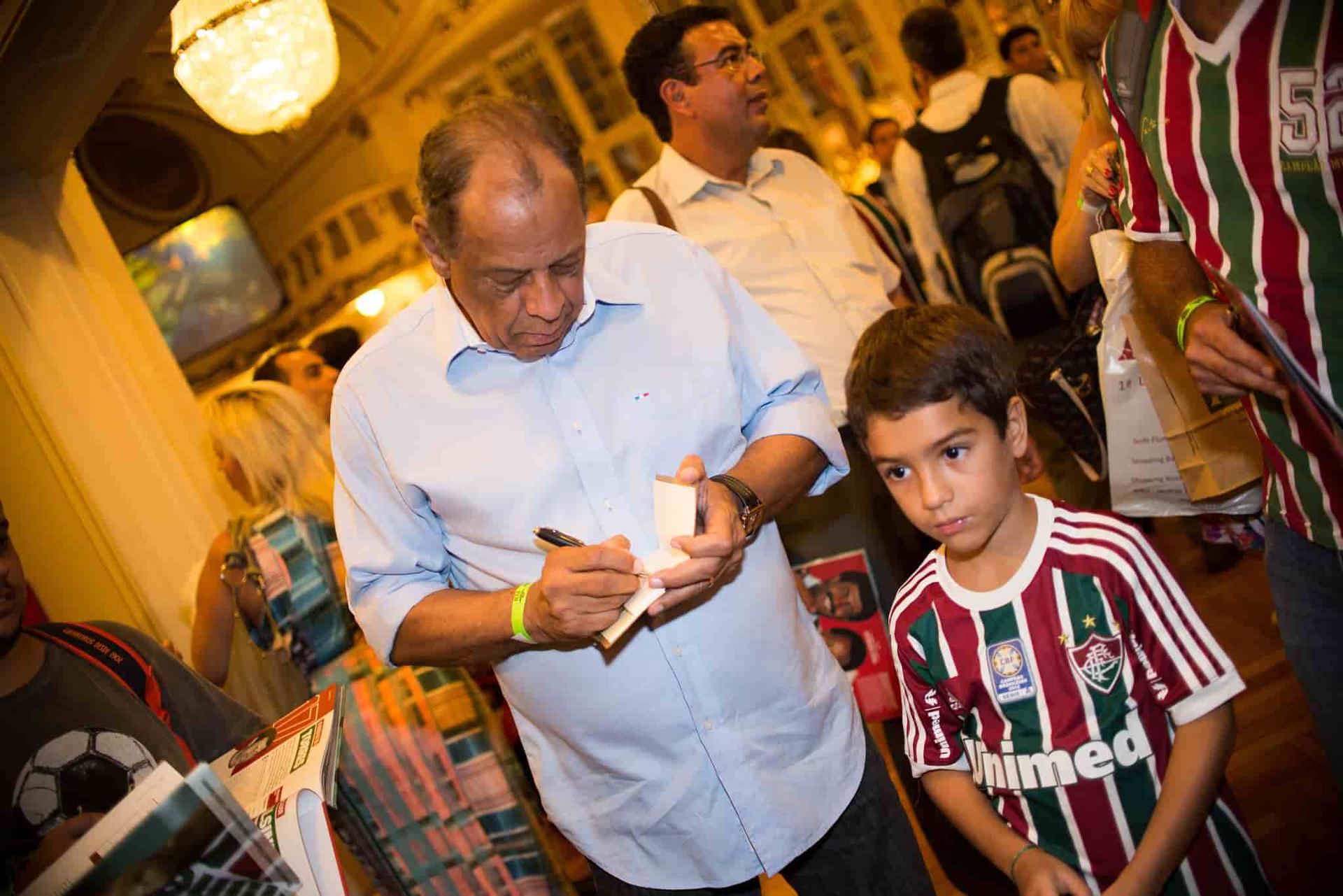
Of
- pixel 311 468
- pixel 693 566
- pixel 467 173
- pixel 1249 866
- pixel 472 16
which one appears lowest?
pixel 1249 866

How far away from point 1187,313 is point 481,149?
1.03 meters

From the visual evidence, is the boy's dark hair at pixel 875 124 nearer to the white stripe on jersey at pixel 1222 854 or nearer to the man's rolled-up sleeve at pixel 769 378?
the man's rolled-up sleeve at pixel 769 378

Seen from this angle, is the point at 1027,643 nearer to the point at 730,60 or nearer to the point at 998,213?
the point at 730,60

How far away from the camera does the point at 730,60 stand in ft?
8.87

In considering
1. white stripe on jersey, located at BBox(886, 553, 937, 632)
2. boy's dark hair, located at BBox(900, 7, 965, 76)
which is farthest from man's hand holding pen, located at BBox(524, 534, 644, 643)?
boy's dark hair, located at BBox(900, 7, 965, 76)

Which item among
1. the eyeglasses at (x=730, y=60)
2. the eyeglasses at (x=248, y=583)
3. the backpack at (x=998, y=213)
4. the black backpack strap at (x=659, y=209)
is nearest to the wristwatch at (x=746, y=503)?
the black backpack strap at (x=659, y=209)

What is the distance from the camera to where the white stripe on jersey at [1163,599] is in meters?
1.26

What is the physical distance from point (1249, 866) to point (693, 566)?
0.87 metres

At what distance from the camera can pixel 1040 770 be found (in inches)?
51.8

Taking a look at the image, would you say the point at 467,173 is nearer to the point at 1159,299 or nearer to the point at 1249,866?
the point at 1159,299

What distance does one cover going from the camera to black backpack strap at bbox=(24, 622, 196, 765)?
159 cm

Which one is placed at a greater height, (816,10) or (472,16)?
(472,16)

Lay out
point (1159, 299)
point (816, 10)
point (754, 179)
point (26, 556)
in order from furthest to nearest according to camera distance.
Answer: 1. point (816, 10)
2. point (754, 179)
3. point (26, 556)
4. point (1159, 299)

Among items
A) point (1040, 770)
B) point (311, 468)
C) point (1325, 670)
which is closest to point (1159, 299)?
point (1325, 670)
